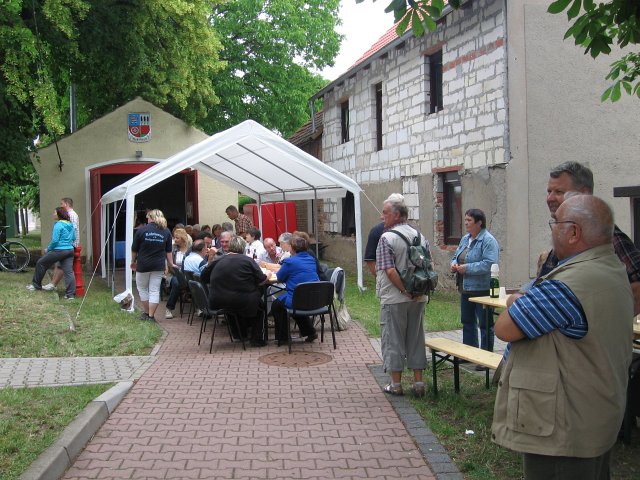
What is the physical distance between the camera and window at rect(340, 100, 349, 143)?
1945 cm

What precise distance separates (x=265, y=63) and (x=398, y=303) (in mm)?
22295

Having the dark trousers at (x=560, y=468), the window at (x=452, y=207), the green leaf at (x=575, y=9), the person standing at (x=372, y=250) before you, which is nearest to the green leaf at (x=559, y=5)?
the green leaf at (x=575, y=9)

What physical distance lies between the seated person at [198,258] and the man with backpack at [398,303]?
515 centimetres

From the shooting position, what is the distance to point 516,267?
454 inches

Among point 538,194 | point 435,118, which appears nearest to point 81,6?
point 435,118

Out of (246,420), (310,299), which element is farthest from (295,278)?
(246,420)

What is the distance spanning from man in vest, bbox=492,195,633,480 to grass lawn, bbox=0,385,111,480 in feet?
9.99

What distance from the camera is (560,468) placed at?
274 cm

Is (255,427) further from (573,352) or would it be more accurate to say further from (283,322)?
(283,322)

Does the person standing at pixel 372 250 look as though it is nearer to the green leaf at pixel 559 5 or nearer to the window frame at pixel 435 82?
the green leaf at pixel 559 5

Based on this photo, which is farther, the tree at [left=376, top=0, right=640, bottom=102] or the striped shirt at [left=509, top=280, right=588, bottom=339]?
the tree at [left=376, top=0, right=640, bottom=102]

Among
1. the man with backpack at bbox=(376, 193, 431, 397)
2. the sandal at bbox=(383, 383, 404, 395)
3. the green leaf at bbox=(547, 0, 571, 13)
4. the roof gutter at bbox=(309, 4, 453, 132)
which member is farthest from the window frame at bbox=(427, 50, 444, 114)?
the green leaf at bbox=(547, 0, 571, 13)

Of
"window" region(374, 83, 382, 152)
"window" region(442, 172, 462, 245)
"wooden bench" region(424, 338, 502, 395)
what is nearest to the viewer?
"wooden bench" region(424, 338, 502, 395)

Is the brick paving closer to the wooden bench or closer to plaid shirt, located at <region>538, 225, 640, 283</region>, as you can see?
the wooden bench
